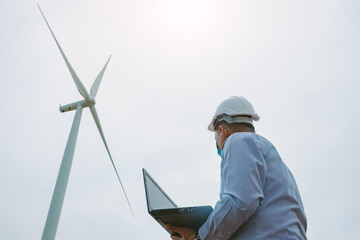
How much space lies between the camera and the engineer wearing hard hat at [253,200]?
123 inches

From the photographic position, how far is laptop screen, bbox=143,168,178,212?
3.88 m

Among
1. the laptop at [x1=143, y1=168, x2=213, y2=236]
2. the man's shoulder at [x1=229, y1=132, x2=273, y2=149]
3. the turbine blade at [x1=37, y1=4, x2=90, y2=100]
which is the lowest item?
the laptop at [x1=143, y1=168, x2=213, y2=236]

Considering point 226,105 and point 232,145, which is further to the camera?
point 226,105

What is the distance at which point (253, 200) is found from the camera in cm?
311

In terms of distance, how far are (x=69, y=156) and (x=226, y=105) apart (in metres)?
15.2

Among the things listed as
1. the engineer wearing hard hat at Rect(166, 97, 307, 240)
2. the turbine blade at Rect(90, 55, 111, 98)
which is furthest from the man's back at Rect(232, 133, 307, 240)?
the turbine blade at Rect(90, 55, 111, 98)

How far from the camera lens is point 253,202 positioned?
10.2 ft

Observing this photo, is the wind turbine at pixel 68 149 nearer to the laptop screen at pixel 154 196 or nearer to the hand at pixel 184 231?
the laptop screen at pixel 154 196

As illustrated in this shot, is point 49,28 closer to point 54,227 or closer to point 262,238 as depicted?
point 54,227

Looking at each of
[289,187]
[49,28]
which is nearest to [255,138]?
[289,187]

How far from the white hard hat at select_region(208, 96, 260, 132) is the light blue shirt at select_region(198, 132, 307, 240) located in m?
0.62

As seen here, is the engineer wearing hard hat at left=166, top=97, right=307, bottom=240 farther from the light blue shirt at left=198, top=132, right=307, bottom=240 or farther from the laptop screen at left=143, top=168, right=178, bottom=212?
the laptop screen at left=143, top=168, right=178, bottom=212

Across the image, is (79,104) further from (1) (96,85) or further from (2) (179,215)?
(2) (179,215)

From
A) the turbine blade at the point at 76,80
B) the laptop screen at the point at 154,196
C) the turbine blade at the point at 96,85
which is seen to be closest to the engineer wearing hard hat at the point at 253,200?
the laptop screen at the point at 154,196
